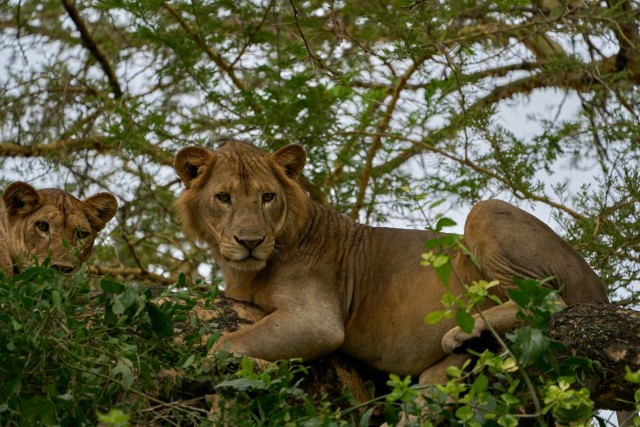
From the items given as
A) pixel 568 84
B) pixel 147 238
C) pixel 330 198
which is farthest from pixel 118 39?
pixel 568 84

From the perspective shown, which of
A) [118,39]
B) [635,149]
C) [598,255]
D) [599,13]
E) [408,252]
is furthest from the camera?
[118,39]

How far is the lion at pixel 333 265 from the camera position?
642cm

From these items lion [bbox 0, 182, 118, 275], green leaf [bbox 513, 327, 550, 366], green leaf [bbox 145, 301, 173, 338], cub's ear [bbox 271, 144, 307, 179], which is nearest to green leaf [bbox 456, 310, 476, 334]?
green leaf [bbox 513, 327, 550, 366]

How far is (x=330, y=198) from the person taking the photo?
31.7ft

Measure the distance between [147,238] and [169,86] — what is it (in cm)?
135

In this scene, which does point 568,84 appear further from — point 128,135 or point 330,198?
point 128,135

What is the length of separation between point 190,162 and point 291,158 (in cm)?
62

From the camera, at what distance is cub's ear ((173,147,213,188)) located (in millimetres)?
6969

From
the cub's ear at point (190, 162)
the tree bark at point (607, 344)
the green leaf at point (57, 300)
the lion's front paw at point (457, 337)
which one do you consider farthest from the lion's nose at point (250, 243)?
the green leaf at point (57, 300)


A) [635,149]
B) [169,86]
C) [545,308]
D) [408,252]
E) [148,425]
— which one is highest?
[169,86]

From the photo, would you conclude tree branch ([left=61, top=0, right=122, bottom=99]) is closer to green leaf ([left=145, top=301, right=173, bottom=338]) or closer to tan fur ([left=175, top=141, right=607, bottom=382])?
tan fur ([left=175, top=141, right=607, bottom=382])

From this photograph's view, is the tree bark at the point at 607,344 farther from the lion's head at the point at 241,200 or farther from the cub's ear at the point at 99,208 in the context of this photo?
the cub's ear at the point at 99,208

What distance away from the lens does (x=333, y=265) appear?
275 inches

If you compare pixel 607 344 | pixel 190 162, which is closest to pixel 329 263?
pixel 190 162
